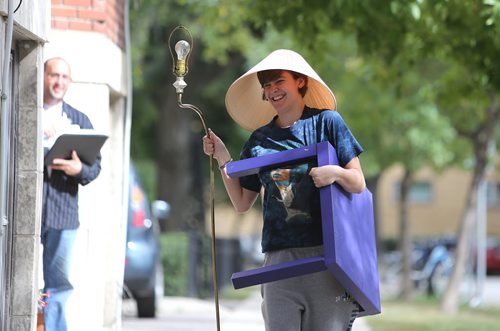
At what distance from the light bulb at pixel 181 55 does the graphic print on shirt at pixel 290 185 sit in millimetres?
664

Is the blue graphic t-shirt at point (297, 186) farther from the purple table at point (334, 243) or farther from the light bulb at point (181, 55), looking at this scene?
the light bulb at point (181, 55)

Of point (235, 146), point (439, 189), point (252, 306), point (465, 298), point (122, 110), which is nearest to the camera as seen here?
point (122, 110)

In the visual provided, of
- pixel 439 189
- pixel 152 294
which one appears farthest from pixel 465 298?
pixel 439 189

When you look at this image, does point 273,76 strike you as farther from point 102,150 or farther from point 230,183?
point 102,150

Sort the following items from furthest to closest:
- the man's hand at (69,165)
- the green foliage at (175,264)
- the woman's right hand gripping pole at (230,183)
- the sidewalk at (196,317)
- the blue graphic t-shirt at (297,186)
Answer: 1. the green foliage at (175,264)
2. the sidewalk at (196,317)
3. the man's hand at (69,165)
4. the woman's right hand gripping pole at (230,183)
5. the blue graphic t-shirt at (297,186)

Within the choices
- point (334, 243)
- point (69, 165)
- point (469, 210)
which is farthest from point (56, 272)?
point (469, 210)

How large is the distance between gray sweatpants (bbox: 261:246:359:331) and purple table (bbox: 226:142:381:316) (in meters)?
0.10

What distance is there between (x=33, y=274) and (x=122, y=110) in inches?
141

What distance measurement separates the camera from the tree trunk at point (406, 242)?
2377 centimetres

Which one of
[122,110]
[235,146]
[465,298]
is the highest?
[235,146]

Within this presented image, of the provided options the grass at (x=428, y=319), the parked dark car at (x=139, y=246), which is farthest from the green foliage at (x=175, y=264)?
the parked dark car at (x=139, y=246)

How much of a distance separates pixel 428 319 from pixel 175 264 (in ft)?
12.5

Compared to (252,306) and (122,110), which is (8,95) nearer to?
(122,110)

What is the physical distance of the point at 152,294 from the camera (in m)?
13.8
